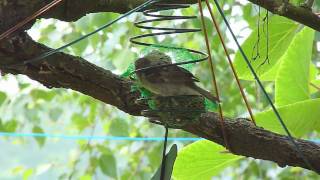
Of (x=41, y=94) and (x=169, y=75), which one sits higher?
(x=169, y=75)

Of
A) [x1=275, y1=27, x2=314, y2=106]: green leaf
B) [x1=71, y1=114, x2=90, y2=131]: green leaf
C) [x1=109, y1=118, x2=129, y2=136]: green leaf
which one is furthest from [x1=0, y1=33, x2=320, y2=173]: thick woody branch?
[x1=71, y1=114, x2=90, y2=131]: green leaf

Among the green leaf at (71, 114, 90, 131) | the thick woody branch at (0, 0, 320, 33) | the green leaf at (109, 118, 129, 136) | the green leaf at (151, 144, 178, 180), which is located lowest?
the green leaf at (71, 114, 90, 131)

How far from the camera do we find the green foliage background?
66 cm

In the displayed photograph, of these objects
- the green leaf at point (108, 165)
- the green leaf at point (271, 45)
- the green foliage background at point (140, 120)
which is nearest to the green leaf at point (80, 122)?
the green foliage background at point (140, 120)

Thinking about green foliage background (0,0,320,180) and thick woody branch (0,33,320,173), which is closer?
thick woody branch (0,33,320,173)

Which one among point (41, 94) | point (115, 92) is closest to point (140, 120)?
point (41, 94)

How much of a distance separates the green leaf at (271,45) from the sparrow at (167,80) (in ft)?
0.88

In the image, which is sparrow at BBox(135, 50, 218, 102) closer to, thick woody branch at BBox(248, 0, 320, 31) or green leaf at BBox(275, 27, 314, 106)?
thick woody branch at BBox(248, 0, 320, 31)

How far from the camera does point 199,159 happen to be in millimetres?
647

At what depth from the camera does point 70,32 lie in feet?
4.44

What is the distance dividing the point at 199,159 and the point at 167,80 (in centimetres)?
24

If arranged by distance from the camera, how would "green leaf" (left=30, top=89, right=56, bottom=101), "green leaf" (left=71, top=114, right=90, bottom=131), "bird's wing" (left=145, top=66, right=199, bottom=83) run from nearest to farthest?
"bird's wing" (left=145, top=66, right=199, bottom=83)
"green leaf" (left=30, top=89, right=56, bottom=101)
"green leaf" (left=71, top=114, right=90, bottom=131)

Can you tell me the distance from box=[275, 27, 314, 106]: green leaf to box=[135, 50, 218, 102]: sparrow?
0.86 feet

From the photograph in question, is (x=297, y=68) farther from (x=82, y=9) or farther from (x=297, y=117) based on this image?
(x=82, y=9)
